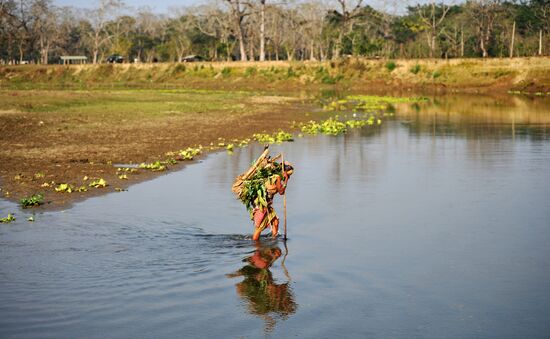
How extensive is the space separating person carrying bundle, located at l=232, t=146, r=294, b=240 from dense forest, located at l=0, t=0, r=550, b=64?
62.0 m

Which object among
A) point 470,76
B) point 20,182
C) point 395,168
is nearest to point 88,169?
point 20,182

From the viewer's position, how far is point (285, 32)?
401ft

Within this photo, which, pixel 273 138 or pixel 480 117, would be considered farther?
pixel 480 117

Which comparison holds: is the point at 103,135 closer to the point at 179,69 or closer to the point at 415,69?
the point at 415,69

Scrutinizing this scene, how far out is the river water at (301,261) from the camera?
30.4ft

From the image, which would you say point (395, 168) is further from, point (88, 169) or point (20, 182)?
point (20, 182)

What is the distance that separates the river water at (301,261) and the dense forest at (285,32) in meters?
57.1

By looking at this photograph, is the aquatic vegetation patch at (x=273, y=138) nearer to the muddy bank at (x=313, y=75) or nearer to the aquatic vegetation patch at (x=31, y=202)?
the aquatic vegetation patch at (x=31, y=202)

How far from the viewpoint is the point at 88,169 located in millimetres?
19859

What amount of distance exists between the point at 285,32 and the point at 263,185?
368 ft

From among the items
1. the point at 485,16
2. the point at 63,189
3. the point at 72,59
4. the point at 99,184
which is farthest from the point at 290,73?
the point at 72,59

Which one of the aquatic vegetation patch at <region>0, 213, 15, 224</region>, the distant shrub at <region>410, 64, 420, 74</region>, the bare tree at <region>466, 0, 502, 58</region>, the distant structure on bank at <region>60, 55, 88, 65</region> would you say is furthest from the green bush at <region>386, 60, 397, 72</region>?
the distant structure on bank at <region>60, 55, 88, 65</region>

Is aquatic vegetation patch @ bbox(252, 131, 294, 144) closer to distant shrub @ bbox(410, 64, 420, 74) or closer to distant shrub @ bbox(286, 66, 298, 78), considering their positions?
distant shrub @ bbox(410, 64, 420, 74)

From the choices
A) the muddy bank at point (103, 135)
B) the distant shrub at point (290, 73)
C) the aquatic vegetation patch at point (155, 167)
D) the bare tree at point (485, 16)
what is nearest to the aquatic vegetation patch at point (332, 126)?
the muddy bank at point (103, 135)
